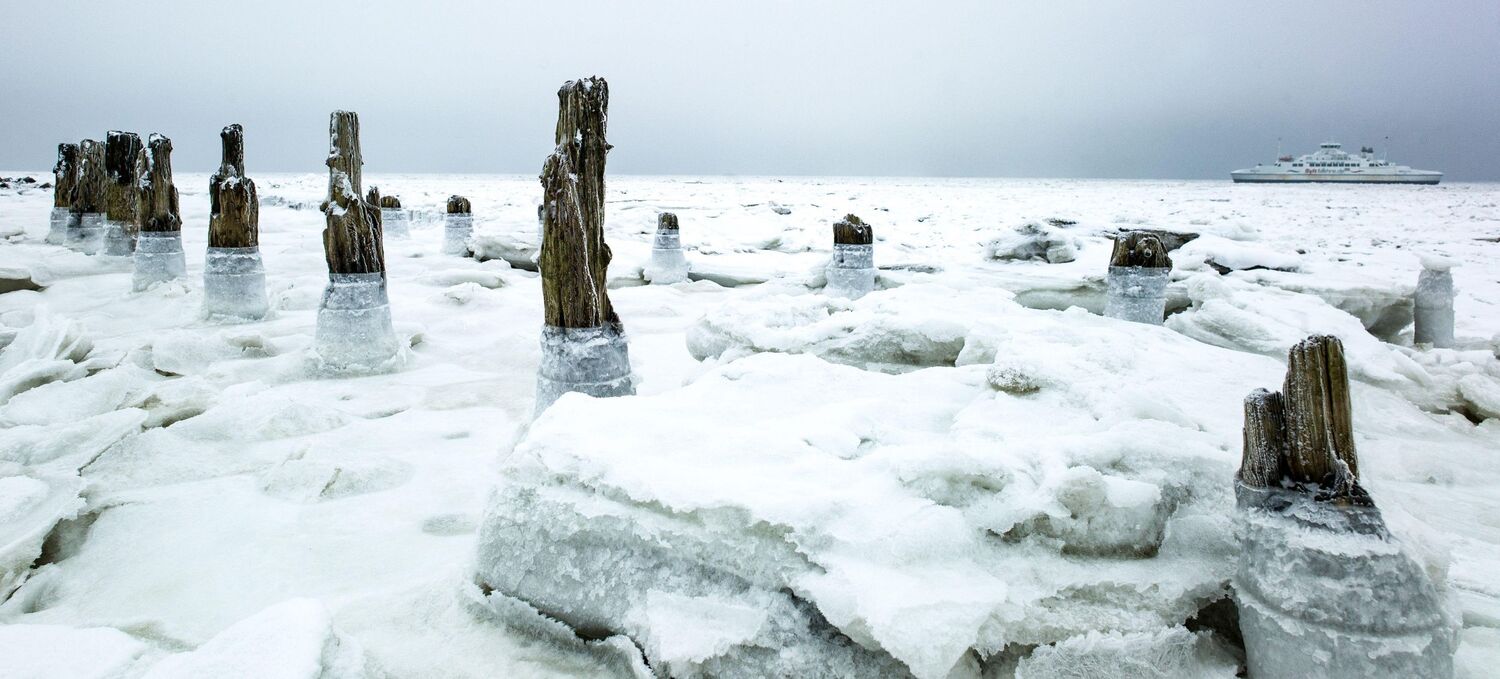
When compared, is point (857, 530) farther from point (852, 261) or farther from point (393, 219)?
point (393, 219)

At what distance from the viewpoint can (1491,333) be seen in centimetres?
727

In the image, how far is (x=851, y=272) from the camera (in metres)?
7.91

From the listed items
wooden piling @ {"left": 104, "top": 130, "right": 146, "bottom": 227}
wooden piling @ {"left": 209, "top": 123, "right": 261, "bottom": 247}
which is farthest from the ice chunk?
wooden piling @ {"left": 104, "top": 130, "right": 146, "bottom": 227}

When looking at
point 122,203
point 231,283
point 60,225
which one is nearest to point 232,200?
point 231,283

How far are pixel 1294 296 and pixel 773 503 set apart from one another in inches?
263

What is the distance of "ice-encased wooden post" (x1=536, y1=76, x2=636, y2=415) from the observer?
3.99 m

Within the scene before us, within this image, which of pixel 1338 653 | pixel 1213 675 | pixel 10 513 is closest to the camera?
pixel 1338 653

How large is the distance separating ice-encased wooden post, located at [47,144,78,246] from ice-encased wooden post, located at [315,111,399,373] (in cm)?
1032

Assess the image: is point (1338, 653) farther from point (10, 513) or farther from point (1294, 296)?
point (1294, 296)

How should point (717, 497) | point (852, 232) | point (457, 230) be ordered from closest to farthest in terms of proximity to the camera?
point (717, 497) → point (852, 232) → point (457, 230)

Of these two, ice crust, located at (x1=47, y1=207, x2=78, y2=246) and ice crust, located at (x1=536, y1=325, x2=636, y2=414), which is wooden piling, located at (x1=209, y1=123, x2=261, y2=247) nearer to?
ice crust, located at (x1=536, y1=325, x2=636, y2=414)

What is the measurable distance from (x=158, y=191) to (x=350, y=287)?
14.8 ft

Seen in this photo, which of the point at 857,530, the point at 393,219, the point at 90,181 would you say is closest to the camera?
the point at 857,530

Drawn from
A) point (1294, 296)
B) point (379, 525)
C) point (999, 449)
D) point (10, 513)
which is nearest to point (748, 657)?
point (999, 449)
